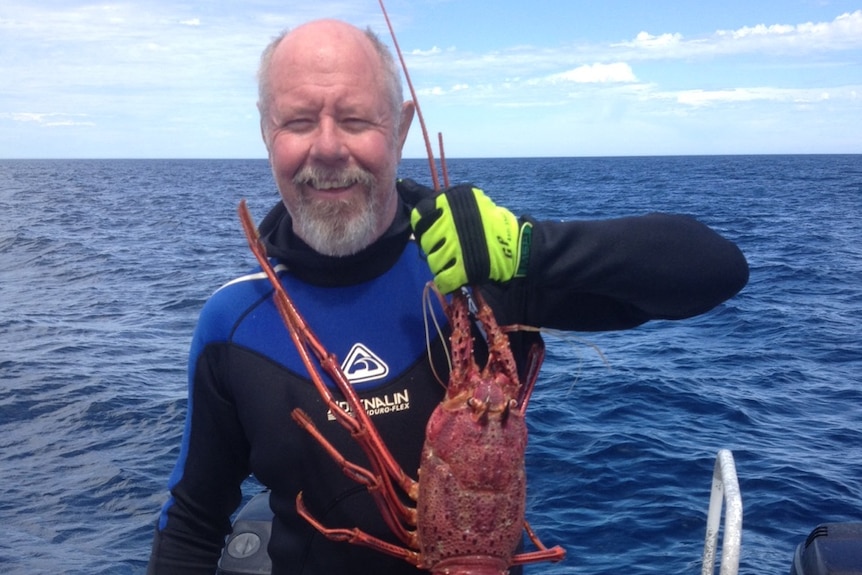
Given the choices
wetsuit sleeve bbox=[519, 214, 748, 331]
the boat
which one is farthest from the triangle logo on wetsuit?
the boat

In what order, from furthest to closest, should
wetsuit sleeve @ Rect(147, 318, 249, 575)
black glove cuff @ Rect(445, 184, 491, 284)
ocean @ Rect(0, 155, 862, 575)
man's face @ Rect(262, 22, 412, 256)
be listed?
ocean @ Rect(0, 155, 862, 575)
wetsuit sleeve @ Rect(147, 318, 249, 575)
man's face @ Rect(262, 22, 412, 256)
black glove cuff @ Rect(445, 184, 491, 284)

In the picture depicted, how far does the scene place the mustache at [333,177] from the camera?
105 inches

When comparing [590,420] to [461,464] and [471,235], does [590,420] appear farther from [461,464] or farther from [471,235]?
[471,235]

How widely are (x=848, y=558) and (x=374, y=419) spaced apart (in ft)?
7.65

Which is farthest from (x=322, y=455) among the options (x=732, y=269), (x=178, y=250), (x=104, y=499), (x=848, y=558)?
(x=178, y=250)

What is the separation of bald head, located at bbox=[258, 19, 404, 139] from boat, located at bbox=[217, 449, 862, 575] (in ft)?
6.20

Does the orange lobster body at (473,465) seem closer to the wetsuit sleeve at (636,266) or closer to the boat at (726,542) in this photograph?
the wetsuit sleeve at (636,266)

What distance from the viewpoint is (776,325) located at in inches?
617

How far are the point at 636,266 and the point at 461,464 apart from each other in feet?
2.84

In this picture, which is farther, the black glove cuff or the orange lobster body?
the orange lobster body

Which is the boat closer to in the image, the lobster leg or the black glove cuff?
the lobster leg

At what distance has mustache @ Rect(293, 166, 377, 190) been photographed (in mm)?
2660

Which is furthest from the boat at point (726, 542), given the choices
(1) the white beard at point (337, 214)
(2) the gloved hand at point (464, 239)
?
(1) the white beard at point (337, 214)

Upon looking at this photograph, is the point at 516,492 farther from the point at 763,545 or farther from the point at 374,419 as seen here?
the point at 763,545
